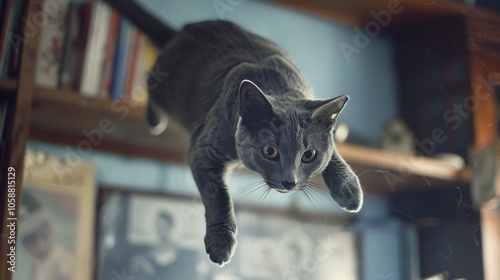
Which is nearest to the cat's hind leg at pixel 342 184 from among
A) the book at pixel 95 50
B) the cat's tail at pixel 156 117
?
the cat's tail at pixel 156 117

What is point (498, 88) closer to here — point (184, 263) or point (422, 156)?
point (422, 156)

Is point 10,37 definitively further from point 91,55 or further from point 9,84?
point 91,55

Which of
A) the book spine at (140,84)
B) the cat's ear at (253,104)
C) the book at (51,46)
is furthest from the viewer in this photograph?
the book spine at (140,84)

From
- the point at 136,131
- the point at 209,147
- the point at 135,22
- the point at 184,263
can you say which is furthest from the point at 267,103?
the point at 184,263

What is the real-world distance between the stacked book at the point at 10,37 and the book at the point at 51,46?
0.06 meters

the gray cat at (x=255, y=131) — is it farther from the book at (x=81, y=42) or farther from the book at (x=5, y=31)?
the book at (x=81, y=42)

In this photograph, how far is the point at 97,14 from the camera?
1095 millimetres

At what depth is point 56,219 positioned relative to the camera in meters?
1.14

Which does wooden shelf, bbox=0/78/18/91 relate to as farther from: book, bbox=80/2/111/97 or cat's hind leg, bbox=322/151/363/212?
cat's hind leg, bbox=322/151/363/212

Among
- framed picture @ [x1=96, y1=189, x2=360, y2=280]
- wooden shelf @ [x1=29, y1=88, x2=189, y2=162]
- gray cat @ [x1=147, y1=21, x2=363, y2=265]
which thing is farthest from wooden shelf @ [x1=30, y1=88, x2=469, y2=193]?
gray cat @ [x1=147, y1=21, x2=363, y2=265]

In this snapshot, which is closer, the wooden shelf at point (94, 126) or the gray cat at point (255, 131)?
the gray cat at point (255, 131)

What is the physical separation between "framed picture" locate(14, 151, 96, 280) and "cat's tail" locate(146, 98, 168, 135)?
1.26ft

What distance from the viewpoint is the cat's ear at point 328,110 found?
19.4 inches

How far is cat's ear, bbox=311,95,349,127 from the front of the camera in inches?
19.4
